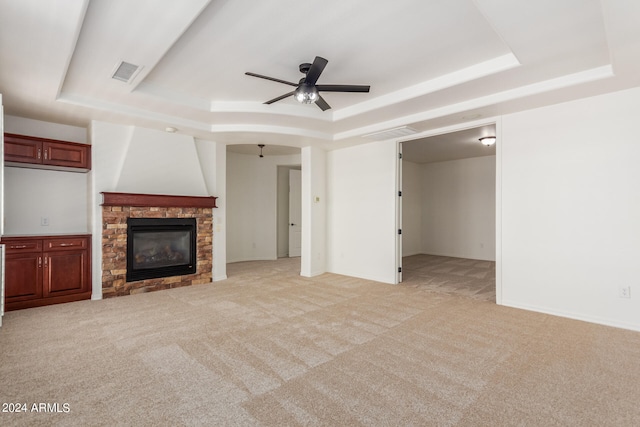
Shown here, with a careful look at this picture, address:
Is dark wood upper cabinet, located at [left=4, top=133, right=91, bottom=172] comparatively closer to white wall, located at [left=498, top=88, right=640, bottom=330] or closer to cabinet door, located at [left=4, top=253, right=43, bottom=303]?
cabinet door, located at [left=4, top=253, right=43, bottom=303]

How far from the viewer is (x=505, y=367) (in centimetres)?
251

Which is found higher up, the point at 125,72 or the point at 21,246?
the point at 125,72

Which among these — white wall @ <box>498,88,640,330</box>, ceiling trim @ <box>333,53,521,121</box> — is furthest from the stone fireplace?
white wall @ <box>498,88,640,330</box>

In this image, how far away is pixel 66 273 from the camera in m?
4.27

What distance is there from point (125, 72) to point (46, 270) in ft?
9.16

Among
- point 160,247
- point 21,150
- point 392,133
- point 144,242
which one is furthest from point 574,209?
point 21,150

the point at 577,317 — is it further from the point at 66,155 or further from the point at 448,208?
the point at 66,155

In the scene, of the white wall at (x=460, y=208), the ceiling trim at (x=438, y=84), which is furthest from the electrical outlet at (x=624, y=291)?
the white wall at (x=460, y=208)

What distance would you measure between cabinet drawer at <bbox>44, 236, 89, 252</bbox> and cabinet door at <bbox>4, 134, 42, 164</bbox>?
3.52ft

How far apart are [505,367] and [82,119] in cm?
579

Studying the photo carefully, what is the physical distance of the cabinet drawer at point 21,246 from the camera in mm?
3856

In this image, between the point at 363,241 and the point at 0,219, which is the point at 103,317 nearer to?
the point at 0,219

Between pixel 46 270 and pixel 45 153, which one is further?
pixel 45 153

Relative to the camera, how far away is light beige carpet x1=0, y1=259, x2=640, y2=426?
1.94 m
